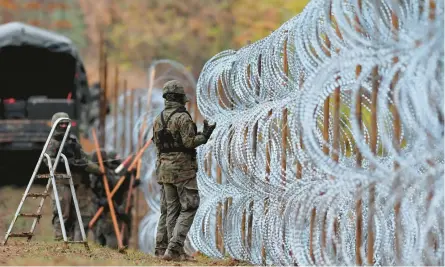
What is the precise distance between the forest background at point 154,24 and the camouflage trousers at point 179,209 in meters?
26.0

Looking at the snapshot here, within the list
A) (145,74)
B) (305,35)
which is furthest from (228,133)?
(145,74)

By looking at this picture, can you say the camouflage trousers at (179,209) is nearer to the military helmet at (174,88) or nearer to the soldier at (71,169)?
the military helmet at (174,88)

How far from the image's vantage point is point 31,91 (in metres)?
24.2

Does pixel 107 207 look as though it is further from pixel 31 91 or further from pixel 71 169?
pixel 31 91

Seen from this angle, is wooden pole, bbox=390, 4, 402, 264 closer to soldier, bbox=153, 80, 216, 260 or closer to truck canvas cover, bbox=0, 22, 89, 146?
soldier, bbox=153, 80, 216, 260

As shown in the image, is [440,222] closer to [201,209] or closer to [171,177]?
[171,177]

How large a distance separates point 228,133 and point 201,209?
193 centimetres

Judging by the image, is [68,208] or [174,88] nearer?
[174,88]

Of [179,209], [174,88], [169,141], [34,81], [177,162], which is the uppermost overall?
[34,81]

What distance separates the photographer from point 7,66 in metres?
23.7

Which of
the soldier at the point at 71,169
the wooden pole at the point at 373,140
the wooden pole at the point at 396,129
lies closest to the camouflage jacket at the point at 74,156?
the soldier at the point at 71,169

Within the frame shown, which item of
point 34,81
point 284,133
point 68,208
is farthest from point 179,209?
point 34,81

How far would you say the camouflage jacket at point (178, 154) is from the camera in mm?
11664

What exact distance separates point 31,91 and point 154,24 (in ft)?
80.0
